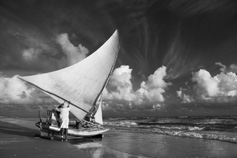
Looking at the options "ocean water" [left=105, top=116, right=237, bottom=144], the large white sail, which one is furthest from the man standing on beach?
"ocean water" [left=105, top=116, right=237, bottom=144]

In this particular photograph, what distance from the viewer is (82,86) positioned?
17.7 meters

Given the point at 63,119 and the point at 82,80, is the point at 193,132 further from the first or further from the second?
the point at 63,119

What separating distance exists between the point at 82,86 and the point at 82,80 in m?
0.52

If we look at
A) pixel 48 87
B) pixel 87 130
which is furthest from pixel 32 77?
pixel 87 130

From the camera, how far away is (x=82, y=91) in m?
17.6

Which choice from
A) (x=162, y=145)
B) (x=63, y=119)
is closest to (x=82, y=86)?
(x=63, y=119)

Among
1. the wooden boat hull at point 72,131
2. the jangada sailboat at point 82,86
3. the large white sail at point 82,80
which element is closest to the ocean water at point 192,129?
the jangada sailboat at point 82,86

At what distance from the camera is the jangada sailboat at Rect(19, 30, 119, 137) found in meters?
15.1

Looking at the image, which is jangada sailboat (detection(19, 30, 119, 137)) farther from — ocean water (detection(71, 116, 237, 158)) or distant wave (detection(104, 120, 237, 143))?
distant wave (detection(104, 120, 237, 143))

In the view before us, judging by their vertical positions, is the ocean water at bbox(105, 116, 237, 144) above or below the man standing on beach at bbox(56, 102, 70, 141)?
below

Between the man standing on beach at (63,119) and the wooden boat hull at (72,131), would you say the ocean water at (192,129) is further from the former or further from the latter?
the man standing on beach at (63,119)

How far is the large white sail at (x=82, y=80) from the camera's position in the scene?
51.5 ft

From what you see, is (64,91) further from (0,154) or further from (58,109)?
(0,154)

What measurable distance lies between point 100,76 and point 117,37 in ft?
15.8
